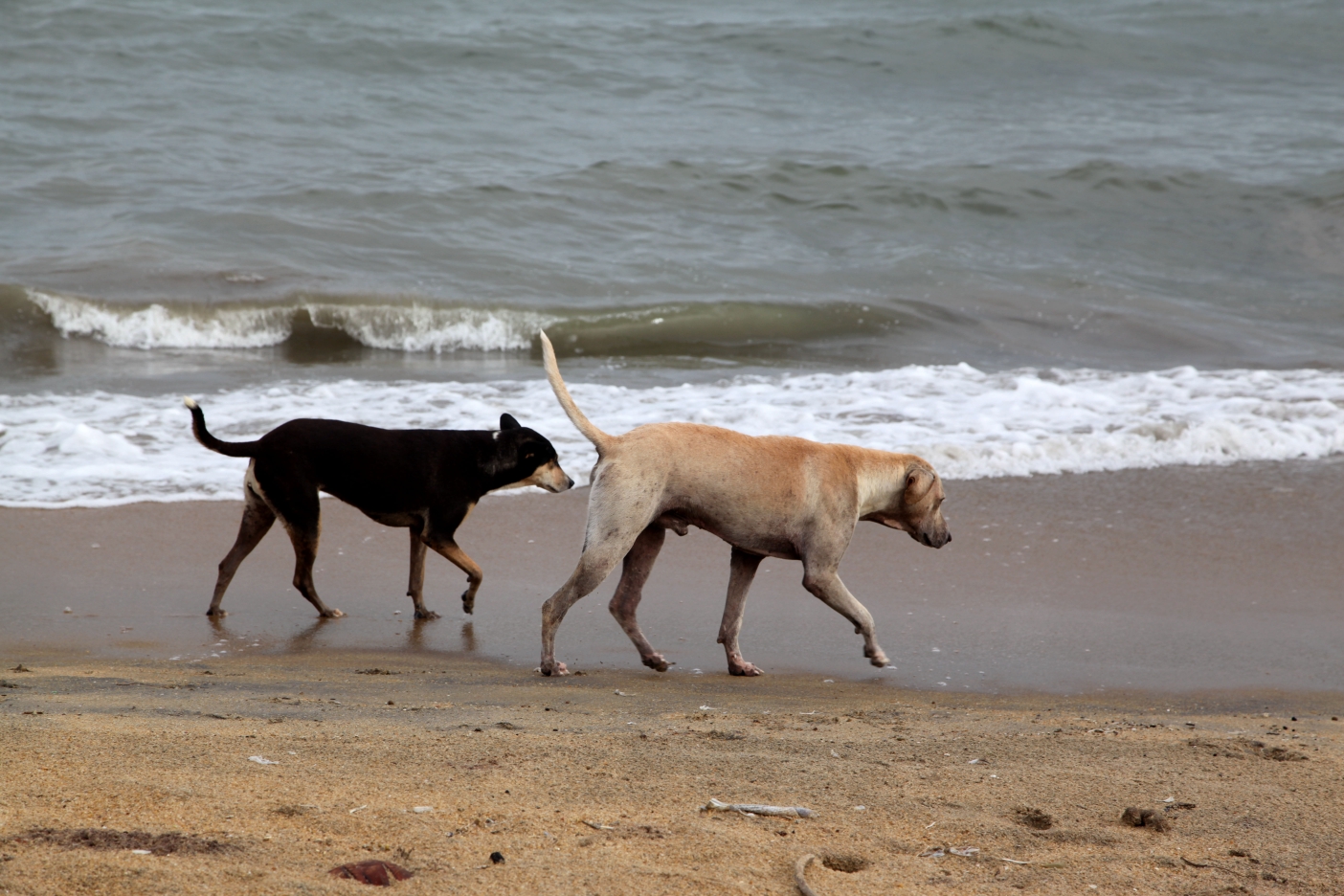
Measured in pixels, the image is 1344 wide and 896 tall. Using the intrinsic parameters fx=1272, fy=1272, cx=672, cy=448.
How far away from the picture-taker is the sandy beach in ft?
10.1

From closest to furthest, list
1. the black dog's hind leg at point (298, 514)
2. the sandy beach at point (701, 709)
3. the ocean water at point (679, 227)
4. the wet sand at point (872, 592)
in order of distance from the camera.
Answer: the sandy beach at point (701, 709), the wet sand at point (872, 592), the black dog's hind leg at point (298, 514), the ocean water at point (679, 227)

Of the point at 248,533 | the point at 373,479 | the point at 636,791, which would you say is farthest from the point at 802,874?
the point at 248,533

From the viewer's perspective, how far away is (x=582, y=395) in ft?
36.9

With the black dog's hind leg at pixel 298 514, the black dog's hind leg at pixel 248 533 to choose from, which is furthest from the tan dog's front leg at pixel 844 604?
the black dog's hind leg at pixel 248 533

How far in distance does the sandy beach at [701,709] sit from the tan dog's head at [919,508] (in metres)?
0.49

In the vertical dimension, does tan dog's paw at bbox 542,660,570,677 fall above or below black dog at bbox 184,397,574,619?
below

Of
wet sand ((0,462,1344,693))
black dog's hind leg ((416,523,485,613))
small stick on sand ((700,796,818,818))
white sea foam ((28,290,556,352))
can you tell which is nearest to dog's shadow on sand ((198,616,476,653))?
wet sand ((0,462,1344,693))

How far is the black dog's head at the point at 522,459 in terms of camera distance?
6883 mm

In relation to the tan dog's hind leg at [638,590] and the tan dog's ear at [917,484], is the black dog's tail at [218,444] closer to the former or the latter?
the tan dog's hind leg at [638,590]

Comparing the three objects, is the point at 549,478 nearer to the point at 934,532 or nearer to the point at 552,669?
the point at 552,669

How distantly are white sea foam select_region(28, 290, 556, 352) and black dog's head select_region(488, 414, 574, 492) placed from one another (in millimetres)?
6920

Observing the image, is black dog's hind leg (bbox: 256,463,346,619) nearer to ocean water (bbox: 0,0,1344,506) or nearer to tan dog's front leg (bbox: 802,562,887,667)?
ocean water (bbox: 0,0,1344,506)

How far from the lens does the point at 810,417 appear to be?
10.4 metres

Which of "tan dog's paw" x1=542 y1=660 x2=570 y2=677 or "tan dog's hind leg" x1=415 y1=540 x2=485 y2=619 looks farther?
"tan dog's hind leg" x1=415 y1=540 x2=485 y2=619
